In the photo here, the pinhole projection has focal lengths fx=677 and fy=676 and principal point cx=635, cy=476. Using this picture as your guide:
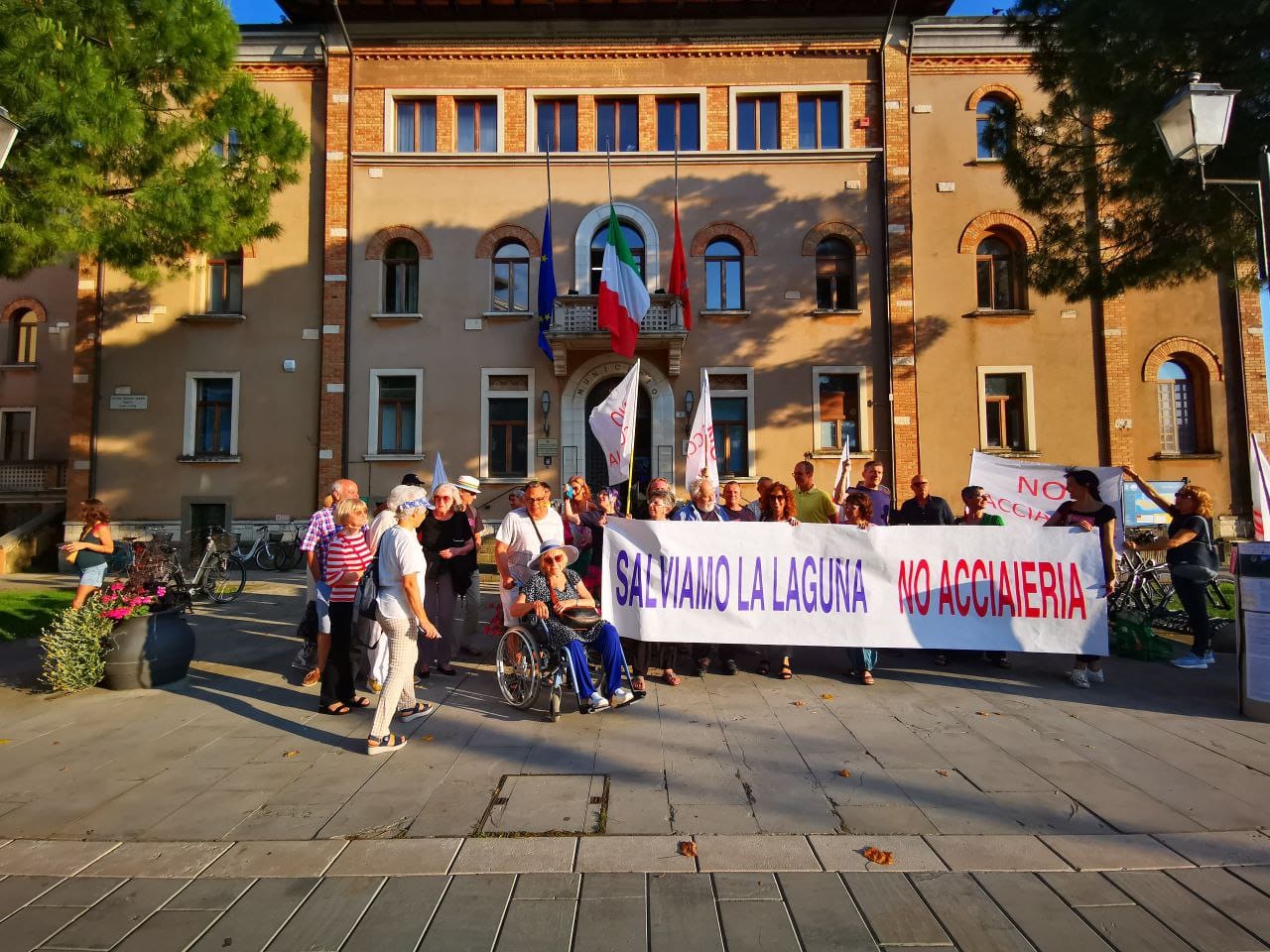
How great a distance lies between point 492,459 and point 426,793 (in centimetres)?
1361

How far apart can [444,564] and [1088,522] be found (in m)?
6.36

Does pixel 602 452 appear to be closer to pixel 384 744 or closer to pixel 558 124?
pixel 558 124

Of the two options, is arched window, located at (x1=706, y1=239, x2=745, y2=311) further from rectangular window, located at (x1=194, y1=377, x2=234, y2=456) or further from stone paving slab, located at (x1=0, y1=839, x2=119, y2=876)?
stone paving slab, located at (x1=0, y1=839, x2=119, y2=876)

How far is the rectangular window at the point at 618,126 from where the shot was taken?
689 inches

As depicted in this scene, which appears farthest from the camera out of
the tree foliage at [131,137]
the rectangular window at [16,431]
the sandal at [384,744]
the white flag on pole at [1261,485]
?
the rectangular window at [16,431]

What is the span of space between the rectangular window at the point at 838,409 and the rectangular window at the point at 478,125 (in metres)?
10.5

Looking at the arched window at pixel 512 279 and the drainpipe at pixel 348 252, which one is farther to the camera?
the arched window at pixel 512 279

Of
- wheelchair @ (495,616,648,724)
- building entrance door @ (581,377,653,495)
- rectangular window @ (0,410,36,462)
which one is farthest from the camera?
rectangular window @ (0,410,36,462)

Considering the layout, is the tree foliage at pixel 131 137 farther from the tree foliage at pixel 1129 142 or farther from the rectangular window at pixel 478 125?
the tree foliage at pixel 1129 142

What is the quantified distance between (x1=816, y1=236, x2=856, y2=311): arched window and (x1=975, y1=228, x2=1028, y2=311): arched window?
3239 millimetres

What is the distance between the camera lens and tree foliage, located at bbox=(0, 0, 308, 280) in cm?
1030

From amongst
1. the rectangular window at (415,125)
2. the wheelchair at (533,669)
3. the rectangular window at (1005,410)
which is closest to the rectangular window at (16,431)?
the rectangular window at (415,125)

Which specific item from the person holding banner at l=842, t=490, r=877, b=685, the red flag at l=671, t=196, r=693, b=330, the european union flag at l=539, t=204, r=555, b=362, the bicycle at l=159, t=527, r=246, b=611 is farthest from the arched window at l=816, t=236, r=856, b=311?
the bicycle at l=159, t=527, r=246, b=611

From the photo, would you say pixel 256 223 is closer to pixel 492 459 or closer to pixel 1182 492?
pixel 492 459
